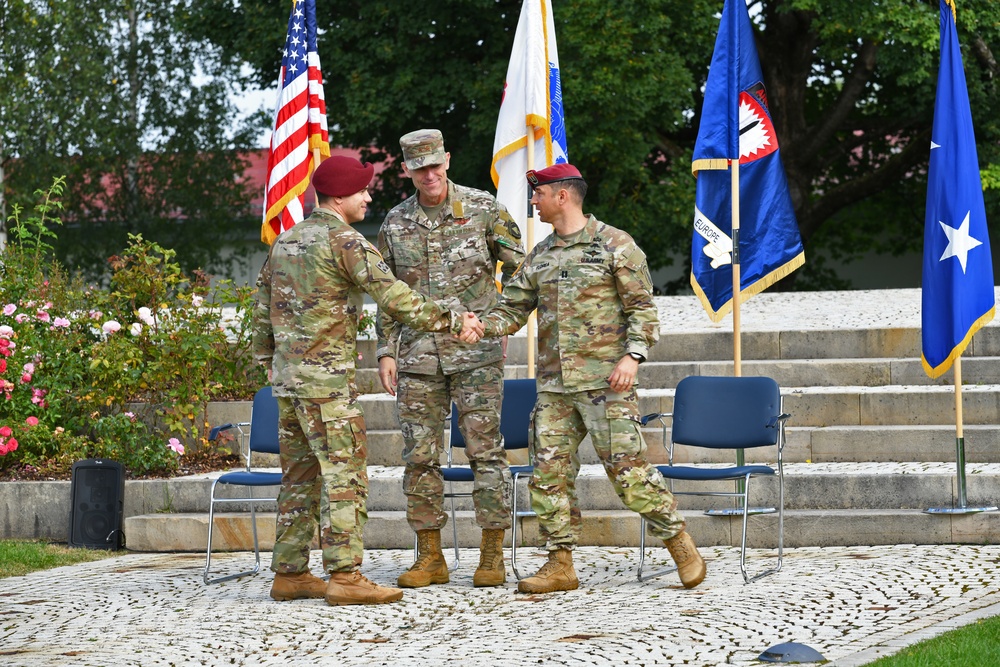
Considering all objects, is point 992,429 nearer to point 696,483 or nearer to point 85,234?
point 696,483

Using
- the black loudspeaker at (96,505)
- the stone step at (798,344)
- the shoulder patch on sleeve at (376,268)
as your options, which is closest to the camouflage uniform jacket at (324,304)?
the shoulder patch on sleeve at (376,268)

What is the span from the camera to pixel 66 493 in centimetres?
916

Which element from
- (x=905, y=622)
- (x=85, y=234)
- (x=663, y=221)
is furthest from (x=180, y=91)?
(x=905, y=622)

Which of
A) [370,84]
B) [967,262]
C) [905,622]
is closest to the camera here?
[905,622]

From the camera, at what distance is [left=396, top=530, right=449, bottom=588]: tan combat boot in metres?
6.90

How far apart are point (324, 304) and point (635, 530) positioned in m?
2.69

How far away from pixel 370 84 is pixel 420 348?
12.7 meters

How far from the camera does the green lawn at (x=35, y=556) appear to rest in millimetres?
8062

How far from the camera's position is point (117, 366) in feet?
32.8

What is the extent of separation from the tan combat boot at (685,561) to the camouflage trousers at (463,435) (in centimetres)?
86

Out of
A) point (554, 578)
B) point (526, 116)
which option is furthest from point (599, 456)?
point (526, 116)

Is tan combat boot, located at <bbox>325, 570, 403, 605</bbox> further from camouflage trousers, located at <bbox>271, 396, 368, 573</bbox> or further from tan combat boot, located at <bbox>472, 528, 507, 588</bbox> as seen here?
tan combat boot, located at <bbox>472, 528, 507, 588</bbox>

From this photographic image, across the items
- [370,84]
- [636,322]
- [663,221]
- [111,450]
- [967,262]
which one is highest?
[370,84]

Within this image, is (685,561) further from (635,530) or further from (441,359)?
(441,359)
